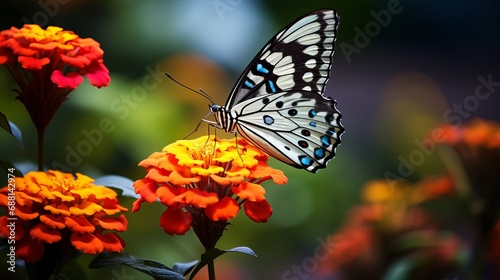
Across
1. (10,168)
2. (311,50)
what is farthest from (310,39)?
(10,168)

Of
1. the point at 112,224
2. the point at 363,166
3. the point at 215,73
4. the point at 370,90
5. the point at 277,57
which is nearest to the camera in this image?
the point at 112,224

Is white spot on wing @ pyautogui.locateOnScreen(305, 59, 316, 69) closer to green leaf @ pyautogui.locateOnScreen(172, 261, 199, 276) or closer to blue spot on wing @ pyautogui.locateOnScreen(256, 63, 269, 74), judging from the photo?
blue spot on wing @ pyautogui.locateOnScreen(256, 63, 269, 74)

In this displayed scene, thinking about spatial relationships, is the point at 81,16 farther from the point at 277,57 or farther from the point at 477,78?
the point at 477,78

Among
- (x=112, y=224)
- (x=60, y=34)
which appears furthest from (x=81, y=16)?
(x=112, y=224)

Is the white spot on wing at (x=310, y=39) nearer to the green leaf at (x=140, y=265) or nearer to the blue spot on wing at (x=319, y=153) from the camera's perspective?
the blue spot on wing at (x=319, y=153)

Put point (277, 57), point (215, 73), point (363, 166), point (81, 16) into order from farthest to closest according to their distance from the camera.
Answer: point (363, 166)
point (215, 73)
point (81, 16)
point (277, 57)

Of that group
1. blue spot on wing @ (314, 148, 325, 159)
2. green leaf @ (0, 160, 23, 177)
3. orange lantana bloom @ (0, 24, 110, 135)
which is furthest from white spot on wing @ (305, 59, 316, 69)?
green leaf @ (0, 160, 23, 177)
